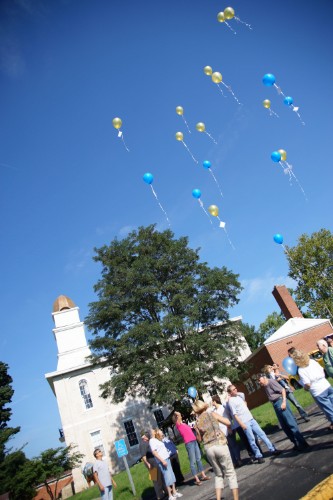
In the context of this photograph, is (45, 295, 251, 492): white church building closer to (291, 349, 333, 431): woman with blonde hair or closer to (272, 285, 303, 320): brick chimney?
(272, 285, 303, 320): brick chimney

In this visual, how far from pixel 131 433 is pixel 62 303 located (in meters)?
14.0

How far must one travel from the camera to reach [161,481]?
26.5 ft

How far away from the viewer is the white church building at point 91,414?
2559 cm

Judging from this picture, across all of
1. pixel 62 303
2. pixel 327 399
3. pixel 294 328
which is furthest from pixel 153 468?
pixel 62 303

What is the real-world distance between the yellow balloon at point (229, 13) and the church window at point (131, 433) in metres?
28.5

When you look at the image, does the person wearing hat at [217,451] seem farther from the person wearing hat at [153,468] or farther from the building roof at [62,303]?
the building roof at [62,303]

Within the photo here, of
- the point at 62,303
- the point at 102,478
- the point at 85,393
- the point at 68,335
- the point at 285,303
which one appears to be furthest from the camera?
the point at 62,303

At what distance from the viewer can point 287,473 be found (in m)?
5.13

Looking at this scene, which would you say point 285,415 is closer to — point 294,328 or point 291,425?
point 291,425

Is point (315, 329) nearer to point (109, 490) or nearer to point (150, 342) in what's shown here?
point (150, 342)

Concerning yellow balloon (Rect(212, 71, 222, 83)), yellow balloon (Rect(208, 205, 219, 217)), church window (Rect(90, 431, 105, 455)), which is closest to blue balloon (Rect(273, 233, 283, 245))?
yellow balloon (Rect(208, 205, 219, 217))

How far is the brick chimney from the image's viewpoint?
28.6 metres

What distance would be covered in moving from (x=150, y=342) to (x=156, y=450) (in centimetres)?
1061

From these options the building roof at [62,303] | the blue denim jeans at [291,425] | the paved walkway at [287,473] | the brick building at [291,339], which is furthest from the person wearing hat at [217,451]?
the building roof at [62,303]
